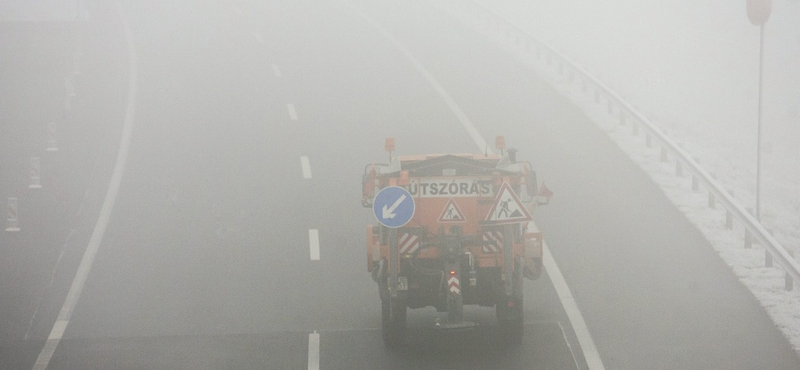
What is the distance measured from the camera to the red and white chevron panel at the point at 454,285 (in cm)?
1241

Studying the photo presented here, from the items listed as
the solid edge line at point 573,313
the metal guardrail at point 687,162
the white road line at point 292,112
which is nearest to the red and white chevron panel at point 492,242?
the solid edge line at point 573,313

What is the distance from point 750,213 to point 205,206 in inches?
383

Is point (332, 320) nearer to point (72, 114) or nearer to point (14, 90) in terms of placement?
point (72, 114)

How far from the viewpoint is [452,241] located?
1266cm

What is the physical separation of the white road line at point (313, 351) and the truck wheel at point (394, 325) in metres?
0.86

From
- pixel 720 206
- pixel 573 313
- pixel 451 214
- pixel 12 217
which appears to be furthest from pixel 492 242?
pixel 12 217

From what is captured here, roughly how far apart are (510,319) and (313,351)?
2.43 metres

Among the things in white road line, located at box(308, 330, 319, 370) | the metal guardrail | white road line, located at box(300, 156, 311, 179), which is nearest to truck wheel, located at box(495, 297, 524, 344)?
white road line, located at box(308, 330, 319, 370)

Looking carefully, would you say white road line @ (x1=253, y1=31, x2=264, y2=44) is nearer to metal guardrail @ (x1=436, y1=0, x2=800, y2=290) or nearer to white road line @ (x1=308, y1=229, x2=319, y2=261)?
metal guardrail @ (x1=436, y1=0, x2=800, y2=290)

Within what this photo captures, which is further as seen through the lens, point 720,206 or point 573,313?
point 720,206

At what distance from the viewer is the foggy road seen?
13688 mm

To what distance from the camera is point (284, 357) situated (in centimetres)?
1341

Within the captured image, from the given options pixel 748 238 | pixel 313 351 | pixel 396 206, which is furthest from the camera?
pixel 748 238

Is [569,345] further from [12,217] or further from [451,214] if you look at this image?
[12,217]
